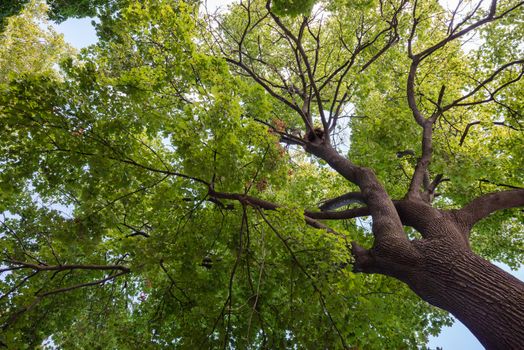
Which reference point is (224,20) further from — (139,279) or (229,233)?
(139,279)

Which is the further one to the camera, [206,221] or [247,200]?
[206,221]

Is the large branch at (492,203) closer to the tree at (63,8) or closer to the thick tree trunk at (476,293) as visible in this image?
the thick tree trunk at (476,293)

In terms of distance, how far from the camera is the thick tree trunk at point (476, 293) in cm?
284

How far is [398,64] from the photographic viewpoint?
8836 millimetres

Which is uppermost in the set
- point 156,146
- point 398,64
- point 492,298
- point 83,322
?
point 398,64

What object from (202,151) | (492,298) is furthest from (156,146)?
(492,298)

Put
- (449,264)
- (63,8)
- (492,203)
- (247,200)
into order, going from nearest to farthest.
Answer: (449,264) → (247,200) → (492,203) → (63,8)

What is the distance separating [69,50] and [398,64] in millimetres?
19853

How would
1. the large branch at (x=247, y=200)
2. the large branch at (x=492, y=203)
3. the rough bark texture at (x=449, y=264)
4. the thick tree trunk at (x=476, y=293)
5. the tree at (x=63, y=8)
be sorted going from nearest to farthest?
the thick tree trunk at (x=476, y=293) → the rough bark texture at (x=449, y=264) → the large branch at (x=247, y=200) → the large branch at (x=492, y=203) → the tree at (x=63, y=8)

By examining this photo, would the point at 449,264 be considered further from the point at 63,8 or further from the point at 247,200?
the point at 63,8

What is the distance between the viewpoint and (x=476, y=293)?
10.5ft

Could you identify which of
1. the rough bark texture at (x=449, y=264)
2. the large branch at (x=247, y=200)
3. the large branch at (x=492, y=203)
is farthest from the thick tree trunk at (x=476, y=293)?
the large branch at (x=492, y=203)

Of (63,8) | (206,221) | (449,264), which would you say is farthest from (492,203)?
(63,8)

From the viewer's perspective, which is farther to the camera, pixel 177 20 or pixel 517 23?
pixel 517 23
